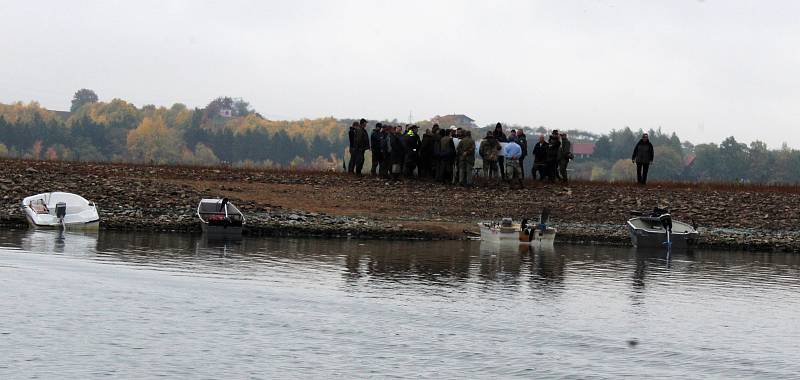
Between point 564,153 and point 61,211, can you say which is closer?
point 61,211

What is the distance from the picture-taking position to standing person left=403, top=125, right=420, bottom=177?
53.2 metres

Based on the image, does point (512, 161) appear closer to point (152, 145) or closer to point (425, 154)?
point (425, 154)

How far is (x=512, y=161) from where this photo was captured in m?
53.7

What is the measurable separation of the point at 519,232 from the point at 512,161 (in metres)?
9.20

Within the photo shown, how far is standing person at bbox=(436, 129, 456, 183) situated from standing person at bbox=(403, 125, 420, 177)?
44.9 inches

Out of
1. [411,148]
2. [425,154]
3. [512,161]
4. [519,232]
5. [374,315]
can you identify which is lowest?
[374,315]

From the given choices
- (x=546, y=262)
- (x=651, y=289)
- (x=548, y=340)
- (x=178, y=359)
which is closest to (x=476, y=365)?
(x=548, y=340)

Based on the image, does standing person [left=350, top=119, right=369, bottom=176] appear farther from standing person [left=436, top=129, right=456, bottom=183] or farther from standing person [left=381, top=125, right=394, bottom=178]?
standing person [left=436, top=129, right=456, bottom=183]

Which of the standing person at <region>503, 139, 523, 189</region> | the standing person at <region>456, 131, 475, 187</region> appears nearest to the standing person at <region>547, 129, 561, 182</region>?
the standing person at <region>503, 139, 523, 189</region>

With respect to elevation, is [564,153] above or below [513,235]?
above

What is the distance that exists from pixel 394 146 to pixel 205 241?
14093 millimetres

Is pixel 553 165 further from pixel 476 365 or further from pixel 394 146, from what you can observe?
pixel 476 365

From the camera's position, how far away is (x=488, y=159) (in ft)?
175

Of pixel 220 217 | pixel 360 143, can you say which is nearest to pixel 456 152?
pixel 360 143
